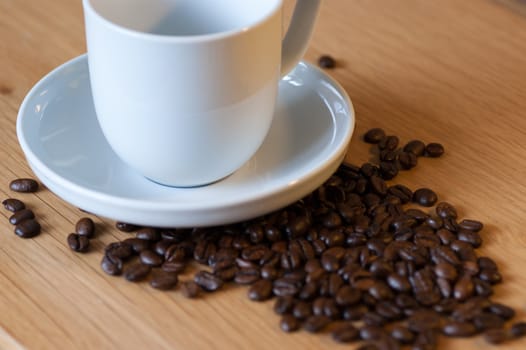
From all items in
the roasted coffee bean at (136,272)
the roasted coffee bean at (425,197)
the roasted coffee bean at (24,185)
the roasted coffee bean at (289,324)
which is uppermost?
the roasted coffee bean at (425,197)

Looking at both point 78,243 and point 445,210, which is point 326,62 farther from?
point 78,243

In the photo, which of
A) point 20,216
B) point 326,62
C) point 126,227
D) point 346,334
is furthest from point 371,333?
point 326,62

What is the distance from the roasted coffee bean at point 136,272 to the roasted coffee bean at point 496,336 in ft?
1.26

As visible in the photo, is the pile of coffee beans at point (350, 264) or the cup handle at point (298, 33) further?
the cup handle at point (298, 33)

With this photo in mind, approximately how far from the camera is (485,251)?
3.49 ft

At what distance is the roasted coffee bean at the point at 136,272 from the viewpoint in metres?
1.01

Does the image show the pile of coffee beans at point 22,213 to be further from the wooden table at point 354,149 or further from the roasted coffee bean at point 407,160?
the roasted coffee bean at point 407,160

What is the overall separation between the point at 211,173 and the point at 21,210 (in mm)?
250

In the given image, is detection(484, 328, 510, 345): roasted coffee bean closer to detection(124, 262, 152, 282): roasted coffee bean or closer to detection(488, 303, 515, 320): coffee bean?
detection(488, 303, 515, 320): coffee bean

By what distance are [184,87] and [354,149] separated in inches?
14.4

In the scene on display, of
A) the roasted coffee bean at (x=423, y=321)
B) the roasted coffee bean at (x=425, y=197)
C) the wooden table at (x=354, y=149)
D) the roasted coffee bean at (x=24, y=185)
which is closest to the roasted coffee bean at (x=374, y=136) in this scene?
the wooden table at (x=354, y=149)

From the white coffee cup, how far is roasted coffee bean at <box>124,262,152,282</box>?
115 mm

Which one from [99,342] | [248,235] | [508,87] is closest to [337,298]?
[248,235]

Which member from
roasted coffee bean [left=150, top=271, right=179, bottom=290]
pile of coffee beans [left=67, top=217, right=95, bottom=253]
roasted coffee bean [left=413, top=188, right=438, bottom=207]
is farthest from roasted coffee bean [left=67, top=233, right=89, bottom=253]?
roasted coffee bean [left=413, top=188, right=438, bottom=207]
